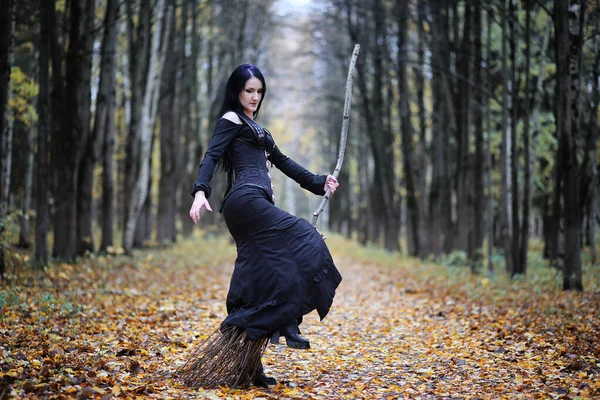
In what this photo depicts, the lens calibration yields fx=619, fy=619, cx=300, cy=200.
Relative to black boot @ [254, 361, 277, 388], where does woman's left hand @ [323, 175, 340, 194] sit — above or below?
above

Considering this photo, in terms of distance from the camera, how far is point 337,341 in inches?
305

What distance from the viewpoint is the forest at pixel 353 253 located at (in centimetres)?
576

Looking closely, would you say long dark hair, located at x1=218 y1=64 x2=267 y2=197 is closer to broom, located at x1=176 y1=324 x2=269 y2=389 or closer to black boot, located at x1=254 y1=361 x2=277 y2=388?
broom, located at x1=176 y1=324 x2=269 y2=389

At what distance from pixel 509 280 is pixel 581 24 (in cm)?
548

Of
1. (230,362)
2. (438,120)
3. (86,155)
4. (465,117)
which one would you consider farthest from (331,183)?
(438,120)

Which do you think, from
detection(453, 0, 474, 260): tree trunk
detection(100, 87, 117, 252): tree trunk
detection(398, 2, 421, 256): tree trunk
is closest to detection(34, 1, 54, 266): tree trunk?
detection(100, 87, 117, 252): tree trunk

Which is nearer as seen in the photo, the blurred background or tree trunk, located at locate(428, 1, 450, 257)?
the blurred background

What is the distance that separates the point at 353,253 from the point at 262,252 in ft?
74.0

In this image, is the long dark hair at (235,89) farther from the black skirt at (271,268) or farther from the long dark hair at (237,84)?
the black skirt at (271,268)

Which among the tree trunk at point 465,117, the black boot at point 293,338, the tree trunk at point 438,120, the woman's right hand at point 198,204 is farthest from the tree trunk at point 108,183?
the black boot at point 293,338

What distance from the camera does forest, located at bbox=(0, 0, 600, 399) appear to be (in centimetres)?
576

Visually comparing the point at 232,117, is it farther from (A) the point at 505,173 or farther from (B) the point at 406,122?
(B) the point at 406,122

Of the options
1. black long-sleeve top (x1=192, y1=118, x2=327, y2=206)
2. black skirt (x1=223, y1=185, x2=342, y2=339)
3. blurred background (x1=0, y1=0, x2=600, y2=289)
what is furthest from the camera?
blurred background (x1=0, y1=0, x2=600, y2=289)

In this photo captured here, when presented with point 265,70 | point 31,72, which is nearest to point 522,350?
point 31,72
